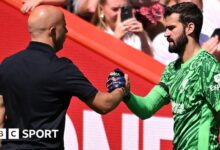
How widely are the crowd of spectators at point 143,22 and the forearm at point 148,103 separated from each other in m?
1.75

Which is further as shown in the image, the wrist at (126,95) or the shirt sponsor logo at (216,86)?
the wrist at (126,95)

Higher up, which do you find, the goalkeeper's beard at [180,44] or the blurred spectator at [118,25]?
the blurred spectator at [118,25]

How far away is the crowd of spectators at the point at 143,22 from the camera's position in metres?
6.72

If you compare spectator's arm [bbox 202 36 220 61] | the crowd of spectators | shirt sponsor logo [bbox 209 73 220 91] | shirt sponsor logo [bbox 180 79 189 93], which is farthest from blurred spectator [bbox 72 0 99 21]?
shirt sponsor logo [bbox 209 73 220 91]

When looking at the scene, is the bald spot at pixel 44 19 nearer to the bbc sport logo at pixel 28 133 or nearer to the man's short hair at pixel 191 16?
the bbc sport logo at pixel 28 133

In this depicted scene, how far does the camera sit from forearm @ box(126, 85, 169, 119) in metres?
4.92

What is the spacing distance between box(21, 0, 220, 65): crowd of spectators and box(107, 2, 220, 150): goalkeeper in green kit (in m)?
1.83

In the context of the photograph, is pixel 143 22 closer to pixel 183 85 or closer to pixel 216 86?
pixel 183 85

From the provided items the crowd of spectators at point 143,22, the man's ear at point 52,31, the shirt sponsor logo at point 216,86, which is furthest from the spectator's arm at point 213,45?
the man's ear at point 52,31

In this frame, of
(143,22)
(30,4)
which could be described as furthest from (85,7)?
(30,4)

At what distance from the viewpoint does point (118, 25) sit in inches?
266

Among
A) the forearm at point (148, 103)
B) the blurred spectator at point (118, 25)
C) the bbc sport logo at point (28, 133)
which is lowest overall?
the bbc sport logo at point (28, 133)

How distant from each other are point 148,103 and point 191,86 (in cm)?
43

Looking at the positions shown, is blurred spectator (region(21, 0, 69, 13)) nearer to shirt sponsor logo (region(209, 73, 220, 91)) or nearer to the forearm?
the forearm
